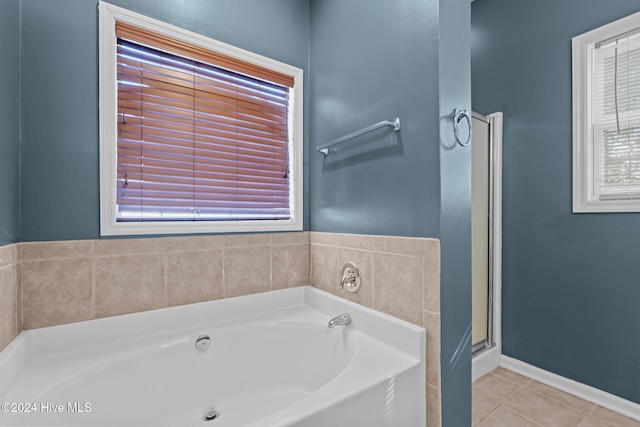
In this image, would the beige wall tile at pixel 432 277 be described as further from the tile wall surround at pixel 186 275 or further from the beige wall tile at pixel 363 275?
the beige wall tile at pixel 363 275

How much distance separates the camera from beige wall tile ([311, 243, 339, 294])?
5.53 feet

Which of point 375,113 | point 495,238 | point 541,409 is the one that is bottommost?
point 541,409

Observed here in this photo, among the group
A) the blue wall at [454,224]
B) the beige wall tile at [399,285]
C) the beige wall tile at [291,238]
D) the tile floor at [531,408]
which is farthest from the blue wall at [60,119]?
the tile floor at [531,408]

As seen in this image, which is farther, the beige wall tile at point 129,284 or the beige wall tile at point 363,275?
the beige wall tile at point 363,275

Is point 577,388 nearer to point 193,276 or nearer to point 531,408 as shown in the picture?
point 531,408

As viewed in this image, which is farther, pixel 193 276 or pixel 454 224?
pixel 193 276

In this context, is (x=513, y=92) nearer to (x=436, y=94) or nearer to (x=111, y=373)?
(x=436, y=94)

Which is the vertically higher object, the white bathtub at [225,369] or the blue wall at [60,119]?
the blue wall at [60,119]

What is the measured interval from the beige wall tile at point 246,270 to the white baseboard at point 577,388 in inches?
79.3

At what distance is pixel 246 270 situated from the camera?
1.67m

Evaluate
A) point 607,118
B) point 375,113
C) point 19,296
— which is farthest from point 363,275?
point 607,118

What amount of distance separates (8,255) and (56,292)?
25 centimetres

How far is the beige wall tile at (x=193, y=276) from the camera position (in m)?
1.46

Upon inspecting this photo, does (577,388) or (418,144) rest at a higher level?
(418,144)
